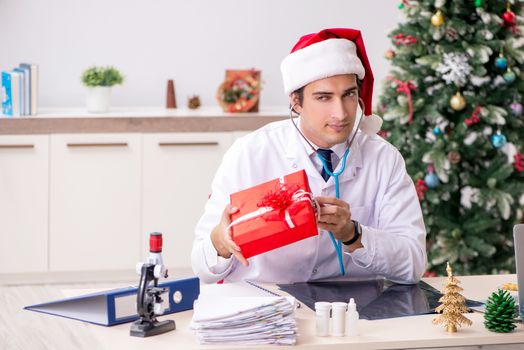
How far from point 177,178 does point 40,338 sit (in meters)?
1.41

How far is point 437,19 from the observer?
455cm

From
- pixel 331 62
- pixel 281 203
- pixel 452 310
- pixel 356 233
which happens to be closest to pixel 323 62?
pixel 331 62

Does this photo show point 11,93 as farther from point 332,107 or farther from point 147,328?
point 147,328

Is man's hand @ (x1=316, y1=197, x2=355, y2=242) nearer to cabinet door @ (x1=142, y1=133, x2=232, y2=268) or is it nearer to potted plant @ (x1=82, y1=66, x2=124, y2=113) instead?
cabinet door @ (x1=142, y1=133, x2=232, y2=268)

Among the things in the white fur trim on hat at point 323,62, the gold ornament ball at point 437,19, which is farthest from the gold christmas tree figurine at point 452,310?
the gold ornament ball at point 437,19

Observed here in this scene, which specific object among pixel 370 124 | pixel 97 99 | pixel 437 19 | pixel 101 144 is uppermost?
pixel 437 19

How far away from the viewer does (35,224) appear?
533 cm

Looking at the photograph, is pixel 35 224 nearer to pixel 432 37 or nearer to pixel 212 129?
pixel 212 129

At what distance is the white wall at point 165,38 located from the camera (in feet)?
18.7

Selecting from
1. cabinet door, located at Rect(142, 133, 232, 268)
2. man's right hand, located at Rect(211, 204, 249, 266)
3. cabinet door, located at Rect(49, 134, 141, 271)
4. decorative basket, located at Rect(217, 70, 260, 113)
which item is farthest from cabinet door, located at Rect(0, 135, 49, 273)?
man's right hand, located at Rect(211, 204, 249, 266)

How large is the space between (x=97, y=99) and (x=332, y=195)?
2847 mm

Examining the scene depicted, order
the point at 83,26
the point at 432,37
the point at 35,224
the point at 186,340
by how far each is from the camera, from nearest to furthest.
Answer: the point at 186,340, the point at 432,37, the point at 35,224, the point at 83,26

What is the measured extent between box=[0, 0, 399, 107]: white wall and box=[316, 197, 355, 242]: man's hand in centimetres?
341

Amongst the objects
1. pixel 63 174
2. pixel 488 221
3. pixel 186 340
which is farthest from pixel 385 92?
pixel 186 340
